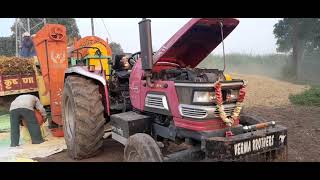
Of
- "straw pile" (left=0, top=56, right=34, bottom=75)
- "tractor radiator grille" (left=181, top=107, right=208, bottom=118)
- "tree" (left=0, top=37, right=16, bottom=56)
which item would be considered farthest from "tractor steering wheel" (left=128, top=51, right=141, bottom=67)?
"tree" (left=0, top=37, right=16, bottom=56)

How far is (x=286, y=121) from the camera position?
9.09 m

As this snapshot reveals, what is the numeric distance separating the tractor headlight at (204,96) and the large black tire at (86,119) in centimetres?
202

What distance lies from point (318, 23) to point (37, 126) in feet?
66.2

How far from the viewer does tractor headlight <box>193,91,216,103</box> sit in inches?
169

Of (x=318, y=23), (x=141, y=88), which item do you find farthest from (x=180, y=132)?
(x=318, y=23)

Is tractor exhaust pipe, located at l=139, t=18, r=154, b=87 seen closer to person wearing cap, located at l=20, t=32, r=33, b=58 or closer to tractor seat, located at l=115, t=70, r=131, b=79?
tractor seat, located at l=115, t=70, r=131, b=79

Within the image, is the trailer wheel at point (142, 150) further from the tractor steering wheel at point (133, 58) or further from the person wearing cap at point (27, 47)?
the person wearing cap at point (27, 47)

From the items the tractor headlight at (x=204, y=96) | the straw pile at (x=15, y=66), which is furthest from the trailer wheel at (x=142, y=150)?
the straw pile at (x=15, y=66)

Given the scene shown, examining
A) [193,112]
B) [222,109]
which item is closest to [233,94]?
[222,109]

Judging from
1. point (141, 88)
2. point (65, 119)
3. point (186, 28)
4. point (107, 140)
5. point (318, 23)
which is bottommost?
point (107, 140)

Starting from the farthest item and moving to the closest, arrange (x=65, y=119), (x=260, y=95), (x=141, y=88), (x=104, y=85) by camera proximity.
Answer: (x=260, y=95) → (x=65, y=119) → (x=104, y=85) → (x=141, y=88)

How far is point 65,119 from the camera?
6.77 metres

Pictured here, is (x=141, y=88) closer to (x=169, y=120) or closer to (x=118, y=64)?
(x=169, y=120)

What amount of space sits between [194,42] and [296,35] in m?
20.7
